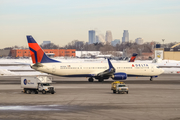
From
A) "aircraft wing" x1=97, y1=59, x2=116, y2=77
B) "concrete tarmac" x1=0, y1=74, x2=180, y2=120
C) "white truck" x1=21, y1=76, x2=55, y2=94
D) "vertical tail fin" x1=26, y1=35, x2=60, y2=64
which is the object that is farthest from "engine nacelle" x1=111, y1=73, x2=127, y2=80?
"concrete tarmac" x1=0, y1=74, x2=180, y2=120

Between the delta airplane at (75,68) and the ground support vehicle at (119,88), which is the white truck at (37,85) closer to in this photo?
the ground support vehicle at (119,88)

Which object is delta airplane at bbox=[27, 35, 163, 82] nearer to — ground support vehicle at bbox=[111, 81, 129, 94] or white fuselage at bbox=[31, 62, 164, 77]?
white fuselage at bbox=[31, 62, 164, 77]

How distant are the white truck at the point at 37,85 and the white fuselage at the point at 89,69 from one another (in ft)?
48.9

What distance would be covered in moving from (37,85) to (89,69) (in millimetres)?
19746

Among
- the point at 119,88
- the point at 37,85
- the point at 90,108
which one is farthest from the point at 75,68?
the point at 90,108

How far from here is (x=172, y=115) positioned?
2412cm

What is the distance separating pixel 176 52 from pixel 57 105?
151 metres

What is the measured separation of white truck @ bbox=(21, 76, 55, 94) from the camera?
38884 millimetres

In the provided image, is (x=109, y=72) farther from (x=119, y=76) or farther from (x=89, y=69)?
(x=89, y=69)

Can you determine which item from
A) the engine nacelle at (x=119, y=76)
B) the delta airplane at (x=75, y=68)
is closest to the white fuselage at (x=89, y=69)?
the delta airplane at (x=75, y=68)

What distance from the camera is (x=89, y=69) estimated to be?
5784 cm

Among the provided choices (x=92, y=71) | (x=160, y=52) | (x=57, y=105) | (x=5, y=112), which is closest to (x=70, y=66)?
(x=92, y=71)

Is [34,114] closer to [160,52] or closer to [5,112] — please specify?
[5,112]

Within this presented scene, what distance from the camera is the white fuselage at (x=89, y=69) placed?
56062 mm
